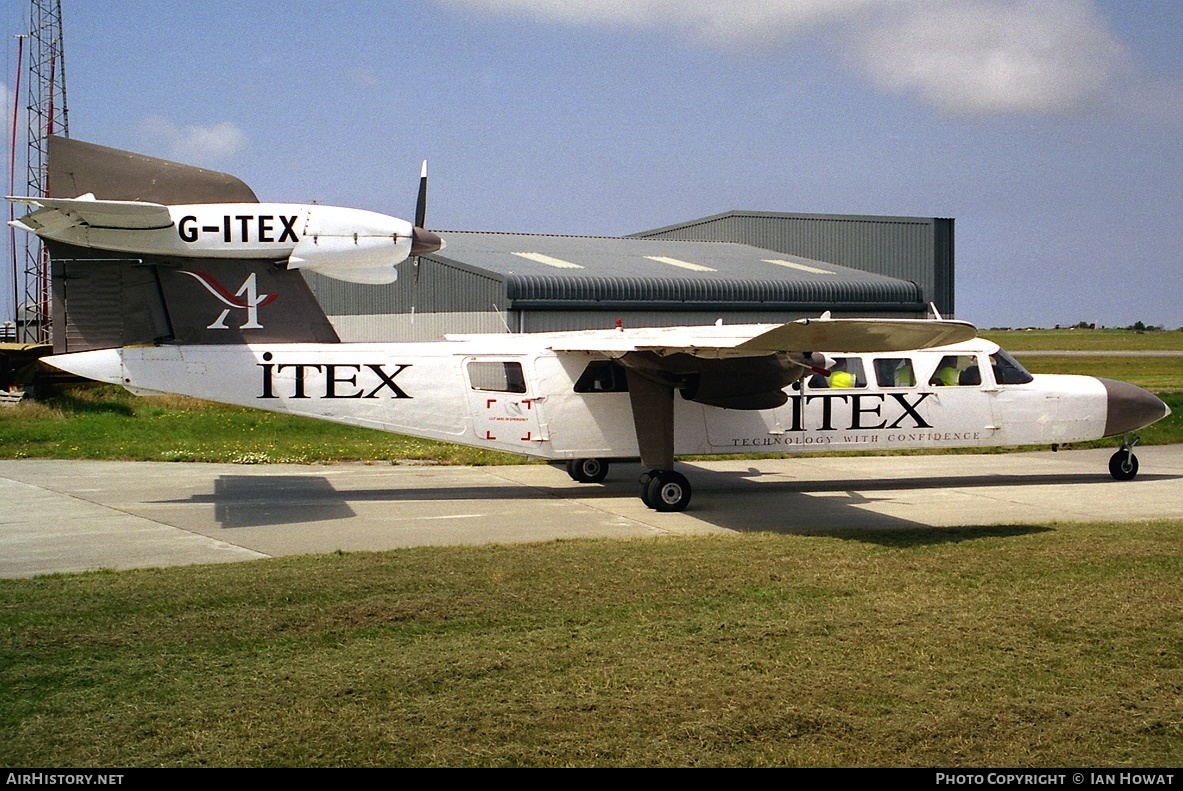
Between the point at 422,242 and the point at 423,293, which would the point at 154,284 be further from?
the point at 423,293

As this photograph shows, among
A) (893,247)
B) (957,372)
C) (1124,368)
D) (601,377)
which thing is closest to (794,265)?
(893,247)

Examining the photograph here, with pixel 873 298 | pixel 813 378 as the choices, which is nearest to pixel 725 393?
pixel 813 378

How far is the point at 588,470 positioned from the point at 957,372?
5.61 meters

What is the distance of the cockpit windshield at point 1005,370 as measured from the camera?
1567cm

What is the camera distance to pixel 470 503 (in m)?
14.3

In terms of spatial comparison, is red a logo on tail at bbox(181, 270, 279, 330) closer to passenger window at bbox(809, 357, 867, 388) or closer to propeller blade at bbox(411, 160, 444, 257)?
propeller blade at bbox(411, 160, 444, 257)

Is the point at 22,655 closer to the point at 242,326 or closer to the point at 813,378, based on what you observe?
the point at 242,326

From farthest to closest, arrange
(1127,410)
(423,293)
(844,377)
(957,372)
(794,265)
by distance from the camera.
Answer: (794,265)
(423,293)
(1127,410)
(957,372)
(844,377)

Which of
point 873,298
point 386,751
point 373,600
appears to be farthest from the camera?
point 873,298

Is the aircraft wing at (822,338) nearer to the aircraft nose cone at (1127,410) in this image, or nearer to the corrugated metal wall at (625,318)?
the aircraft nose cone at (1127,410)

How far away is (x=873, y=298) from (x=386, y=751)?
31811 millimetres

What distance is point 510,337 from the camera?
593 inches

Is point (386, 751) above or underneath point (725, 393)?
underneath
